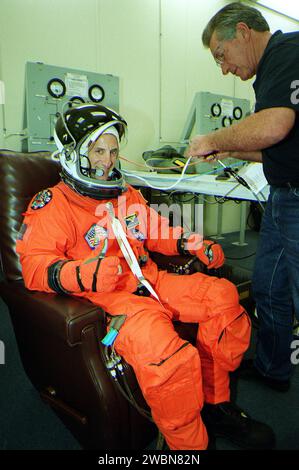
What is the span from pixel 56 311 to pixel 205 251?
2.22ft

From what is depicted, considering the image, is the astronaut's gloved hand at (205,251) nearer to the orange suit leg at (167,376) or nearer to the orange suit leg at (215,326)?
the orange suit leg at (215,326)

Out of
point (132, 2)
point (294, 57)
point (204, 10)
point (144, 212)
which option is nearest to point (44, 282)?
point (144, 212)

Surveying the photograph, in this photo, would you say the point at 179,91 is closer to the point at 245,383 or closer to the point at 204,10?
the point at 204,10

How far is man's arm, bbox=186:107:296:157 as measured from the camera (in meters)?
0.90

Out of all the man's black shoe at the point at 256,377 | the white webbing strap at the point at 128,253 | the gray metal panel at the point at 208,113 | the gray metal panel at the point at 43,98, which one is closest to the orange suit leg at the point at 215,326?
the white webbing strap at the point at 128,253

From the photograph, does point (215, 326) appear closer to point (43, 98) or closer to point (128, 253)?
point (128, 253)

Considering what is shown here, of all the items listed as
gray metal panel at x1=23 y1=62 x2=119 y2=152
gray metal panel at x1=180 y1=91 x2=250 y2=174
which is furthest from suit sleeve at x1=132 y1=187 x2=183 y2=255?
gray metal panel at x1=180 y1=91 x2=250 y2=174

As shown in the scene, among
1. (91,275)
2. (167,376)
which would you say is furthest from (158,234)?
(167,376)

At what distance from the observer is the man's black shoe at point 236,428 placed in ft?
3.55

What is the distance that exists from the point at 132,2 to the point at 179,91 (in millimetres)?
978

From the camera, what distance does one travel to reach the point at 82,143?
1.17 m

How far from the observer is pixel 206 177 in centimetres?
179

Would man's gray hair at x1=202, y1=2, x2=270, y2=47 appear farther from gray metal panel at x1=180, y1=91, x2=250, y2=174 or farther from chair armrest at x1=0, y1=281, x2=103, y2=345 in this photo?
gray metal panel at x1=180, y1=91, x2=250, y2=174

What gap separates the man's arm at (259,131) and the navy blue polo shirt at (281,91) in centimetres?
3
